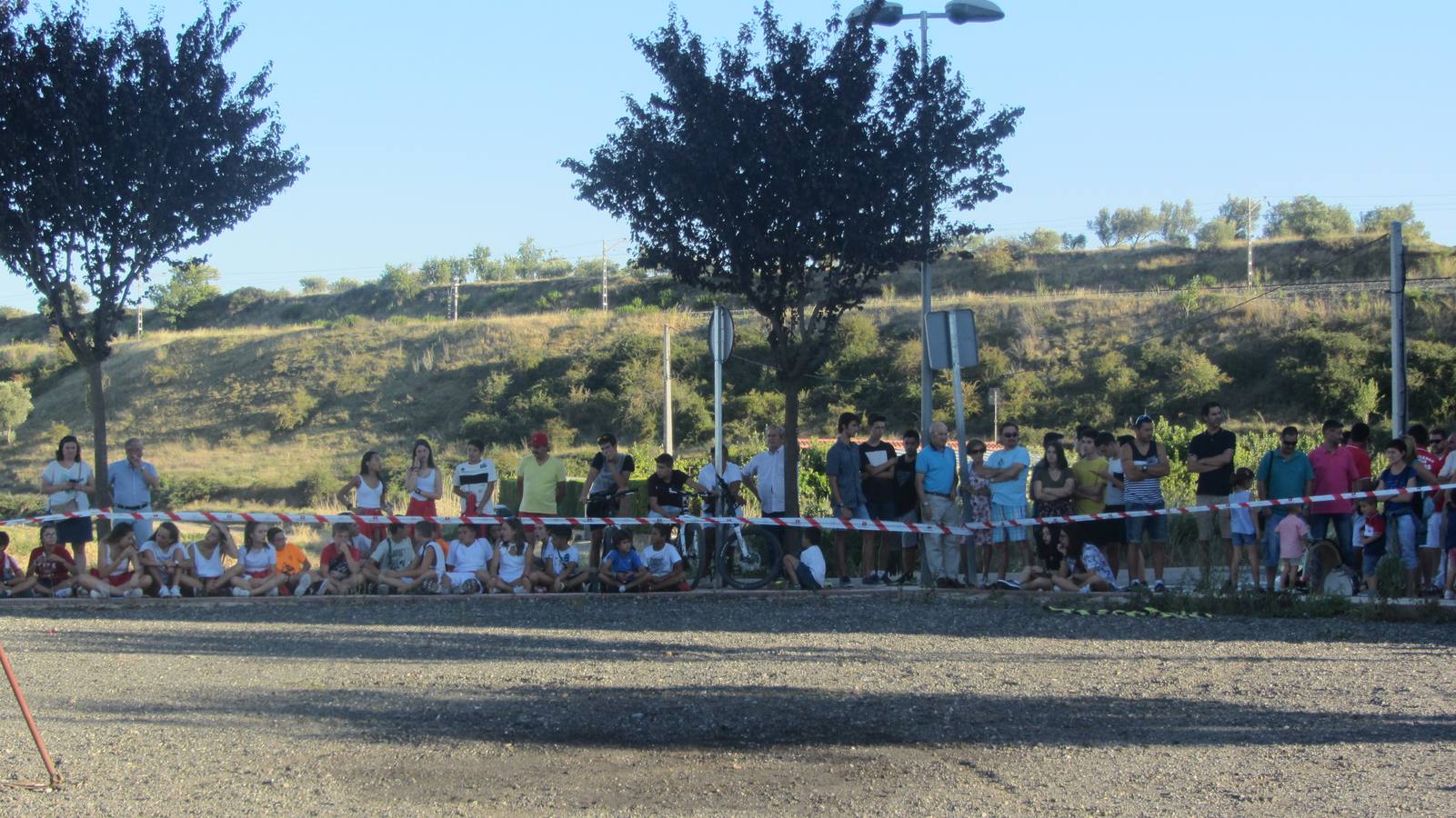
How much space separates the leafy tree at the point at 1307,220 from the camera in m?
76.8

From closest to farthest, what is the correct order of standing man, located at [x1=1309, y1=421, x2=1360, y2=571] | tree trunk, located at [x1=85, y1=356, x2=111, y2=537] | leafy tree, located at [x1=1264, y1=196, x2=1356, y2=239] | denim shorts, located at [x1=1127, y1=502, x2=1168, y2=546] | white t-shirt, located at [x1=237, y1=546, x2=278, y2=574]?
standing man, located at [x1=1309, y1=421, x2=1360, y2=571] < denim shorts, located at [x1=1127, y1=502, x2=1168, y2=546] < white t-shirt, located at [x1=237, y1=546, x2=278, y2=574] < tree trunk, located at [x1=85, y1=356, x2=111, y2=537] < leafy tree, located at [x1=1264, y1=196, x2=1356, y2=239]

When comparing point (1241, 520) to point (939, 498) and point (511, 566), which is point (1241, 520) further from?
point (511, 566)

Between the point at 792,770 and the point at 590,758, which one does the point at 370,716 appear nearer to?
the point at 590,758

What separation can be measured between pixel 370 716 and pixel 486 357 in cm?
4824

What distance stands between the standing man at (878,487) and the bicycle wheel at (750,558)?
950 millimetres

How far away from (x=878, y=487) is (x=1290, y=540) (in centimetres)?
389

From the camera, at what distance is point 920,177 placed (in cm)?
1376

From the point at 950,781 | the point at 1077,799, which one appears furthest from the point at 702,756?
the point at 1077,799

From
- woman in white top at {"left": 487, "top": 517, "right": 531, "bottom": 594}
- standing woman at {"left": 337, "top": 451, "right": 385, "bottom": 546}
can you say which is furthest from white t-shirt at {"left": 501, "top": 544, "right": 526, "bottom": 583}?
standing woman at {"left": 337, "top": 451, "right": 385, "bottom": 546}

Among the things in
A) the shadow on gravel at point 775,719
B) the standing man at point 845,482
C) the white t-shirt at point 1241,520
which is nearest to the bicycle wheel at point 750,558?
the standing man at point 845,482

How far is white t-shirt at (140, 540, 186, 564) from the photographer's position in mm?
13125

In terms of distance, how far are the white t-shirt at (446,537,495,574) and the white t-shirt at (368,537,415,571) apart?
1.50ft

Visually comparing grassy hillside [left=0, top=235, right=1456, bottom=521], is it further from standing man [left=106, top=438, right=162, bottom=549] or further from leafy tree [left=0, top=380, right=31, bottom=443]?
standing man [left=106, top=438, right=162, bottom=549]

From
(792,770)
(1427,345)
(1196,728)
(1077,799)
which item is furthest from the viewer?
(1427,345)
